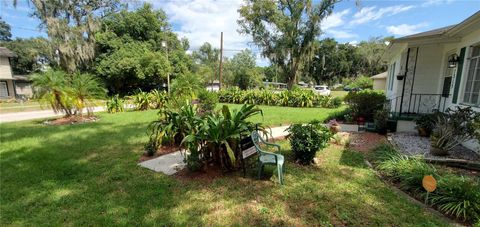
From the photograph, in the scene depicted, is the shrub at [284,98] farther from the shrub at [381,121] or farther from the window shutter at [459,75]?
the window shutter at [459,75]

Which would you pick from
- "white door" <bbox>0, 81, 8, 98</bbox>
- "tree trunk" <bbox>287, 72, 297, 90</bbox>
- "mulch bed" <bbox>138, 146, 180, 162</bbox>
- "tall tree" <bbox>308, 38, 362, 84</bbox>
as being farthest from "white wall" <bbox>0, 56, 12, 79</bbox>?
"tall tree" <bbox>308, 38, 362, 84</bbox>

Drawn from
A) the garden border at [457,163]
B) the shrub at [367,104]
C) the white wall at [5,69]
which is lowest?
the garden border at [457,163]

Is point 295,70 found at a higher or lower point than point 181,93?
higher

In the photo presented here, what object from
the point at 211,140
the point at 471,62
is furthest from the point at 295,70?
the point at 211,140

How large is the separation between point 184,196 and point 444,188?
134 inches

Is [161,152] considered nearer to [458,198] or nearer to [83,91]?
[458,198]

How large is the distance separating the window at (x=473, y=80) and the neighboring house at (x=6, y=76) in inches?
1144

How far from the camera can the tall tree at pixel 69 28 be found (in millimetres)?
16969

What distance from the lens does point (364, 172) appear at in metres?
4.03

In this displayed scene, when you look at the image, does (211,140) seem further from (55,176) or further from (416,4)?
(416,4)

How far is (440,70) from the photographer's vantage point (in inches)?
289

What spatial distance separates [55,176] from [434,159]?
682cm

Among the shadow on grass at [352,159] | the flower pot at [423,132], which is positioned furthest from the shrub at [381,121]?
the shadow on grass at [352,159]

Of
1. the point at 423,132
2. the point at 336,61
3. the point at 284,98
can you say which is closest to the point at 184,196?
the point at 423,132
